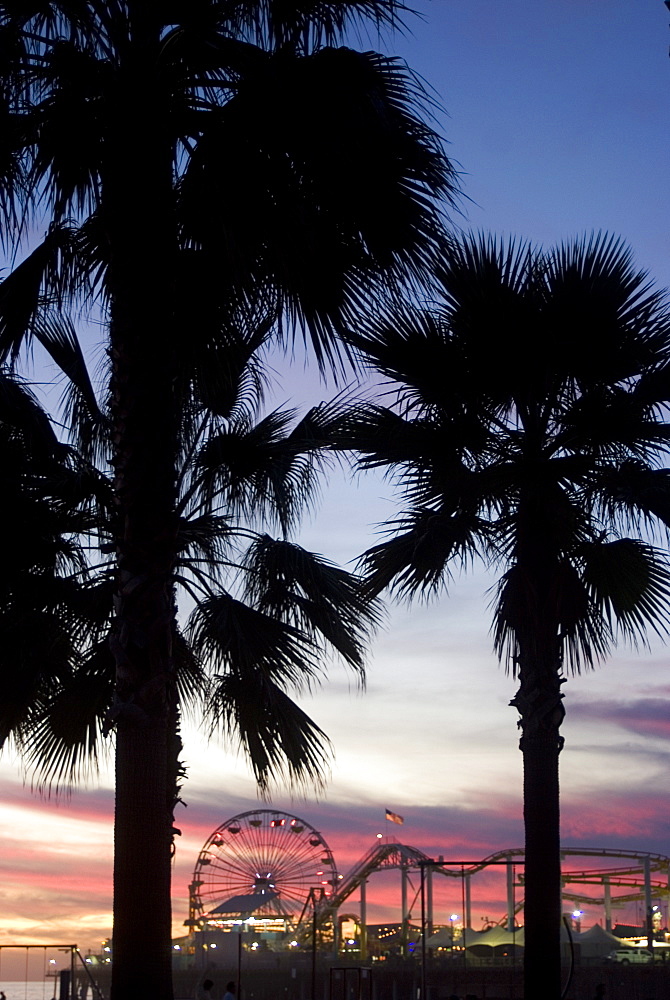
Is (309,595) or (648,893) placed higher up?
(309,595)

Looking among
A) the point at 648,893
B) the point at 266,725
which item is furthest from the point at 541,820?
the point at 648,893

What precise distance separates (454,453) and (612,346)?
77.8 inches

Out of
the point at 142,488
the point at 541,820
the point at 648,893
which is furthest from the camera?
the point at 648,893

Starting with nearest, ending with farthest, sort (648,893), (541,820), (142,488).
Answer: (142,488) → (541,820) → (648,893)

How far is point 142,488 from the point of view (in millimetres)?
7723

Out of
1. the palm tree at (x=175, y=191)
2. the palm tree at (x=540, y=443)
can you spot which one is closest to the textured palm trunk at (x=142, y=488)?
the palm tree at (x=175, y=191)

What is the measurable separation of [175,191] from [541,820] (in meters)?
7.04

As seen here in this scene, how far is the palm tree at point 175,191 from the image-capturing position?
758 centimetres

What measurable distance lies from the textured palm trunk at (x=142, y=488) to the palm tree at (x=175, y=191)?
0.01m

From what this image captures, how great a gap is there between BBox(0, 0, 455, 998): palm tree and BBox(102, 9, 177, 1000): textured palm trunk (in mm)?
15

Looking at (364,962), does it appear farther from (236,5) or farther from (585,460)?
(236,5)

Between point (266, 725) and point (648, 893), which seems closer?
point (266, 725)

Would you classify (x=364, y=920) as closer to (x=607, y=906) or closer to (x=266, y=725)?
(x=607, y=906)

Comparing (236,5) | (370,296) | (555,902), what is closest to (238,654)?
(555,902)
